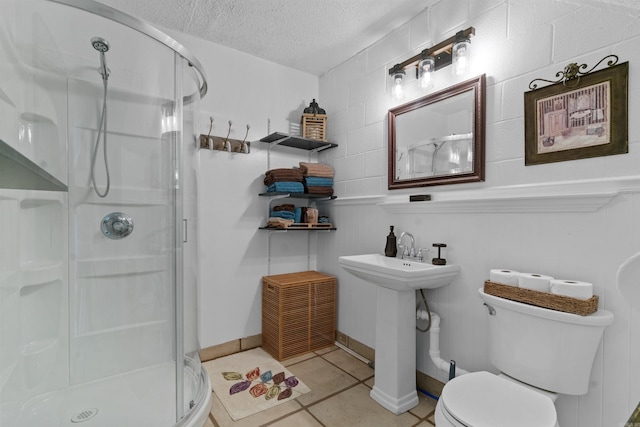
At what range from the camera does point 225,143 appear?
7.99 ft

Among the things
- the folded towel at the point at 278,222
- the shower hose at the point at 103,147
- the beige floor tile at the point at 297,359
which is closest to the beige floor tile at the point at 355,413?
the beige floor tile at the point at 297,359

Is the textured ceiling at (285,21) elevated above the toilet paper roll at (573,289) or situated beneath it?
elevated above

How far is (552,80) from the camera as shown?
4.63ft

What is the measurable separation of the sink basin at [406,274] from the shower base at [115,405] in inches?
42.9

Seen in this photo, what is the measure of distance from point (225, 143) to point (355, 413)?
212 cm

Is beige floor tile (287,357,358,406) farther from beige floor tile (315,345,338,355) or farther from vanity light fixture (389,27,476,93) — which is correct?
vanity light fixture (389,27,476,93)

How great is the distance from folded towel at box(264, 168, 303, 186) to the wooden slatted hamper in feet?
2.78

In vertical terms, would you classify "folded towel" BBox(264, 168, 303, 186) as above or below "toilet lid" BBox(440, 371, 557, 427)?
above

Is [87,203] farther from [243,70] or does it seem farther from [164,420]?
[243,70]

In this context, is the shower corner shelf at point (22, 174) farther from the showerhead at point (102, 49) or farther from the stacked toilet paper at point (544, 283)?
the stacked toilet paper at point (544, 283)

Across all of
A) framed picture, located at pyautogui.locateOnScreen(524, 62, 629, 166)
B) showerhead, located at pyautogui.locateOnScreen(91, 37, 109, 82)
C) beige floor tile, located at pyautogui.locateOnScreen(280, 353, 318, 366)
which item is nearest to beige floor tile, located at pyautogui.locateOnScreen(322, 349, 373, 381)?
beige floor tile, located at pyautogui.locateOnScreen(280, 353, 318, 366)

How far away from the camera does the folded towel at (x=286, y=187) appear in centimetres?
244

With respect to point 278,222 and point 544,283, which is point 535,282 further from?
point 278,222

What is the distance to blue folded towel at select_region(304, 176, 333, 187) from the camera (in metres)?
2.59
